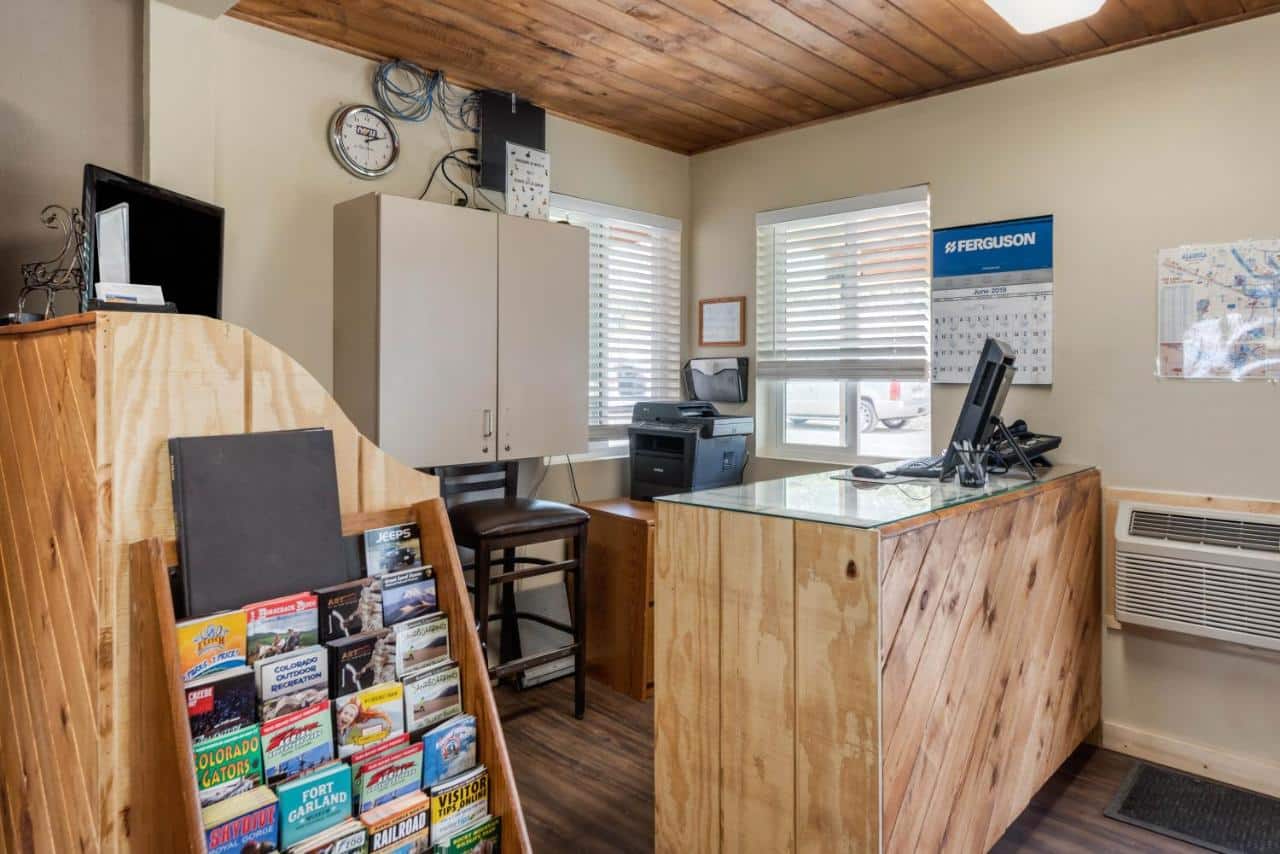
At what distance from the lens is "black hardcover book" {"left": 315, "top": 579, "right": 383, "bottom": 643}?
49.3 inches

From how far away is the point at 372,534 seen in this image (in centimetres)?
138

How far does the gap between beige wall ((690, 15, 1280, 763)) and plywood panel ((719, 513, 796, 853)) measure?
1.84m

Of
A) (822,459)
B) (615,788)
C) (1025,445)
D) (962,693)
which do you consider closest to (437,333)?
(615,788)

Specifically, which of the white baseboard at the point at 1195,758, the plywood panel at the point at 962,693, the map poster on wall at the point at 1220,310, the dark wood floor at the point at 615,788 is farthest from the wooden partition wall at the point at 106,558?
the map poster on wall at the point at 1220,310

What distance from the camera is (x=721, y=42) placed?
2.88 metres

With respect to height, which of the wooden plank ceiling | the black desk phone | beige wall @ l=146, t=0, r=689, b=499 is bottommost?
the black desk phone

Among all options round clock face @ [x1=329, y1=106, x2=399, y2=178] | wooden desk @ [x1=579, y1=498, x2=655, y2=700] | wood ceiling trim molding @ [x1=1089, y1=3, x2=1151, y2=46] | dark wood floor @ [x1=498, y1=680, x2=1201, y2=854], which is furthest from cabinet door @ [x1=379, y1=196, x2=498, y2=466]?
wood ceiling trim molding @ [x1=1089, y1=3, x2=1151, y2=46]

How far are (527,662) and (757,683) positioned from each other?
1.39 metres

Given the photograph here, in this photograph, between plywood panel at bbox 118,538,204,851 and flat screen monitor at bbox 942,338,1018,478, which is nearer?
plywood panel at bbox 118,538,204,851

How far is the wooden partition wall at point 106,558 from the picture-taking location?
109cm

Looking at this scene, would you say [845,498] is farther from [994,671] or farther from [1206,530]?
[1206,530]

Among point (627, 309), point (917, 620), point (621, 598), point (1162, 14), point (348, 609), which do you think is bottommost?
point (621, 598)

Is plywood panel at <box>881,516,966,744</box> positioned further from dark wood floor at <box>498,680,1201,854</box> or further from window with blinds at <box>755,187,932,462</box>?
window with blinds at <box>755,187,932,462</box>

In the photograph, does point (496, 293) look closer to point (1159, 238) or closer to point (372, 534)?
point (372, 534)
